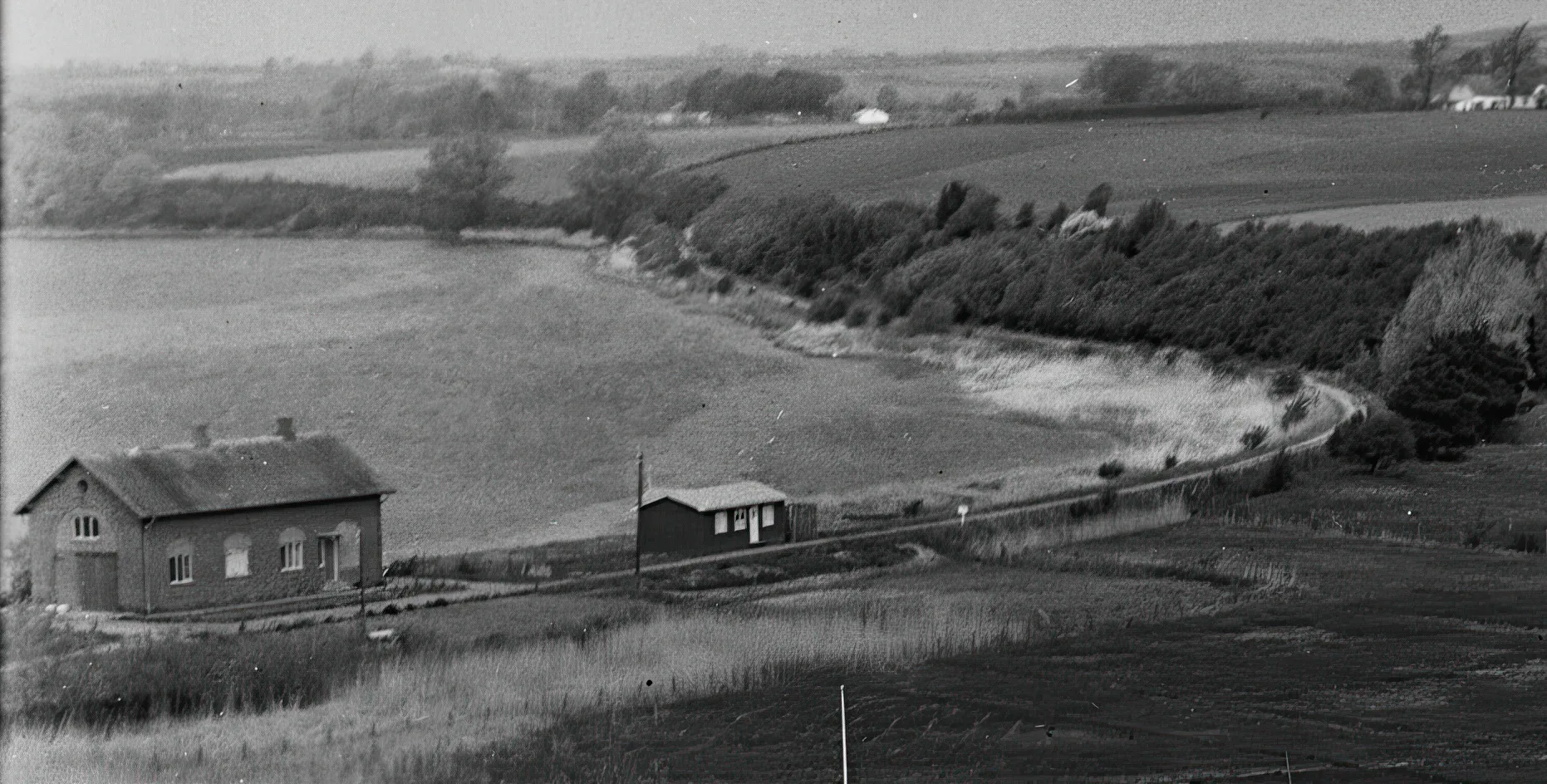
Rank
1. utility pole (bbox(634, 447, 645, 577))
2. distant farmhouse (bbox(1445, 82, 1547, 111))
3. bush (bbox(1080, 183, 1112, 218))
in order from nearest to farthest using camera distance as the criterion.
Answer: utility pole (bbox(634, 447, 645, 577)) < bush (bbox(1080, 183, 1112, 218)) < distant farmhouse (bbox(1445, 82, 1547, 111))

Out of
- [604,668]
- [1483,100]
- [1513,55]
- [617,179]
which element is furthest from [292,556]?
[1513,55]

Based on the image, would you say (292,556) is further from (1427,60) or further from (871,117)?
(1427,60)

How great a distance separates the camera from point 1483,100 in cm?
845

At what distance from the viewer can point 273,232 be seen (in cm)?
695

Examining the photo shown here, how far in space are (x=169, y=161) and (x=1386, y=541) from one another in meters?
4.36

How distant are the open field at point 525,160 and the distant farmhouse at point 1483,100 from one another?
2.52 meters

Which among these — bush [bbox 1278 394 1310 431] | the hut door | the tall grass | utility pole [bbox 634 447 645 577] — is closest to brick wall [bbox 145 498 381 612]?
the hut door

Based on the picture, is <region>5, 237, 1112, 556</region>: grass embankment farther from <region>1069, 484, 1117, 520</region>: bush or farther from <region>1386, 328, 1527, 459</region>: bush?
<region>1386, 328, 1527, 459</region>: bush

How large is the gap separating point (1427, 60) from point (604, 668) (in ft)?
13.3

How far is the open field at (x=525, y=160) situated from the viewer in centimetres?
696

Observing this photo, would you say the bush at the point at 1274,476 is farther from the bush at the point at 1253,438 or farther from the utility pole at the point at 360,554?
the utility pole at the point at 360,554

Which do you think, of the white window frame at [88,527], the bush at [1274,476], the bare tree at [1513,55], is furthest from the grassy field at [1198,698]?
the bare tree at [1513,55]

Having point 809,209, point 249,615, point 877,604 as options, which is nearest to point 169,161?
point 249,615

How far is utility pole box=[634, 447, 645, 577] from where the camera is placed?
682 cm
